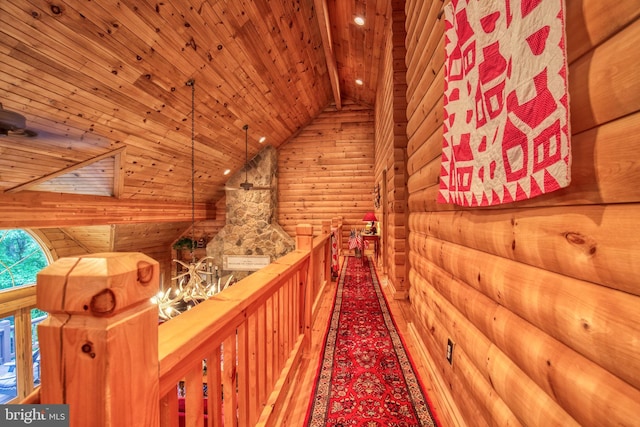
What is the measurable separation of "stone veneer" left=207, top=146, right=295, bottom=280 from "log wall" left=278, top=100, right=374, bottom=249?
791 mm

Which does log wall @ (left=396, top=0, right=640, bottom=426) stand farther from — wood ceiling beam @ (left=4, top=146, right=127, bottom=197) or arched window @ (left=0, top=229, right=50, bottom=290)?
arched window @ (left=0, top=229, right=50, bottom=290)

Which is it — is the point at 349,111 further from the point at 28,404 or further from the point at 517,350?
the point at 28,404

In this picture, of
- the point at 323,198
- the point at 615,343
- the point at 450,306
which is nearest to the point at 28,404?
the point at 615,343

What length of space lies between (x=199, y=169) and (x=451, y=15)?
6.13 meters

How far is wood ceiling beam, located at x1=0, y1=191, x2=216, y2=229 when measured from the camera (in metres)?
3.77

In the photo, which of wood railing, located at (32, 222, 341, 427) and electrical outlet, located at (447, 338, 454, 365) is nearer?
wood railing, located at (32, 222, 341, 427)

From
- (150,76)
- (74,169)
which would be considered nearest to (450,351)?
(150,76)

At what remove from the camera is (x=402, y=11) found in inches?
158

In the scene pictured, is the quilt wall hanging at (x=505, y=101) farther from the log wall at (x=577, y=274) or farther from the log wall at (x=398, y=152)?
the log wall at (x=398, y=152)

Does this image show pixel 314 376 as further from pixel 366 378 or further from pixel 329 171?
pixel 329 171

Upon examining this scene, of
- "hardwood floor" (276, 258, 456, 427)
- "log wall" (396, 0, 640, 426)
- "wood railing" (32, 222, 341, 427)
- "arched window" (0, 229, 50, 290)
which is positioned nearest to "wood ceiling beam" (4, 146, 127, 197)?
"arched window" (0, 229, 50, 290)

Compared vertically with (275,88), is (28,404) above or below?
below

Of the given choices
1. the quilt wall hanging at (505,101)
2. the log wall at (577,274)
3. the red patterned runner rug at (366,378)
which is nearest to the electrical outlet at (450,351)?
the log wall at (577,274)

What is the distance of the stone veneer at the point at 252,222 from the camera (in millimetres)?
7984
